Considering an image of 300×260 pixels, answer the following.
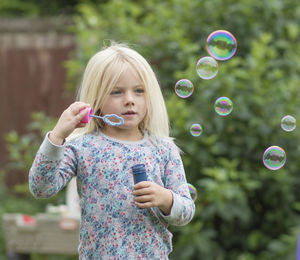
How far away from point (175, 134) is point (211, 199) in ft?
1.69

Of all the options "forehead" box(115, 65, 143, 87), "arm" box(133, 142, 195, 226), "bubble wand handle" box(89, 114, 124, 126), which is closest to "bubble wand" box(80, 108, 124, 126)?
"bubble wand handle" box(89, 114, 124, 126)

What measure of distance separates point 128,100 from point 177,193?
1.22 ft

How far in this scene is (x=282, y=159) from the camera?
296 cm

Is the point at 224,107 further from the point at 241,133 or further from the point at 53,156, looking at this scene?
the point at 241,133

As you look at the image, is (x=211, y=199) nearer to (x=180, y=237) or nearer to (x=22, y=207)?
(x=180, y=237)

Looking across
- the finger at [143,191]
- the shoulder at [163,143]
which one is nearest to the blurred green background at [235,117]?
the shoulder at [163,143]

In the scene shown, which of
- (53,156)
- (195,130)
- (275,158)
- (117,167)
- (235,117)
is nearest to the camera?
(53,156)

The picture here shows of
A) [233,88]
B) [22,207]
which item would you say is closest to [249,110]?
[233,88]

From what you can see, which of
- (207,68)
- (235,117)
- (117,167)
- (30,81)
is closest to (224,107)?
(207,68)

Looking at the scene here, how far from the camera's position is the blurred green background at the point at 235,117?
418 cm

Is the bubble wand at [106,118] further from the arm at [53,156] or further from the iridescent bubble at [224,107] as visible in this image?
the iridescent bubble at [224,107]

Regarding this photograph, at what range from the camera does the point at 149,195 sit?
201 cm

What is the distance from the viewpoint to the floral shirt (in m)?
2.04

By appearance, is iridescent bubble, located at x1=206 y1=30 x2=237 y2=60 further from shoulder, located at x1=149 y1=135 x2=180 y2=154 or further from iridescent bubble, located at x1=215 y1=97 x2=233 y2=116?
shoulder, located at x1=149 y1=135 x2=180 y2=154
